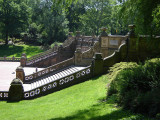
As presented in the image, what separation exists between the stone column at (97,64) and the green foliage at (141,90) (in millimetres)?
6166

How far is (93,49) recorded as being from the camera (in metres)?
21.5

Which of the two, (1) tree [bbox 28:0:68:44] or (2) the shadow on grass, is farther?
(1) tree [bbox 28:0:68:44]

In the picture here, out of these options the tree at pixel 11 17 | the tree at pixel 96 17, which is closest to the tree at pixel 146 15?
the tree at pixel 96 17

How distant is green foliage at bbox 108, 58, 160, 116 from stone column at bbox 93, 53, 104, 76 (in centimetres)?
617

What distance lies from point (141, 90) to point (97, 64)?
7.17 metres

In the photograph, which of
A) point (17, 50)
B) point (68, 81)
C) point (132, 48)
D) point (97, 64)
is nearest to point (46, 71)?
point (68, 81)

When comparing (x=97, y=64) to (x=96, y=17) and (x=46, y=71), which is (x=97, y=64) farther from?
(x=96, y=17)

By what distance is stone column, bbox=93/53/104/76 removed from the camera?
579 inches

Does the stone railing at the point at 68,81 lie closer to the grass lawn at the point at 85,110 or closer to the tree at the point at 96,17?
the grass lawn at the point at 85,110

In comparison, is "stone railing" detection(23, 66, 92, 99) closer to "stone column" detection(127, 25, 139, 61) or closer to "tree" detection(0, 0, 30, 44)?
"stone column" detection(127, 25, 139, 61)

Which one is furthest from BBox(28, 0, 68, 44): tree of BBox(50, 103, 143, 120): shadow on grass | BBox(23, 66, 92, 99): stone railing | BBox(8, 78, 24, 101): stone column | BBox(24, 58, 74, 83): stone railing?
BBox(50, 103, 143, 120): shadow on grass

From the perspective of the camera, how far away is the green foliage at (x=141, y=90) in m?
6.63

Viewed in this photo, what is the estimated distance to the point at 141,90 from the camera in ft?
25.1

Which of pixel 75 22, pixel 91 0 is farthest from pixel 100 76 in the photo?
pixel 75 22
